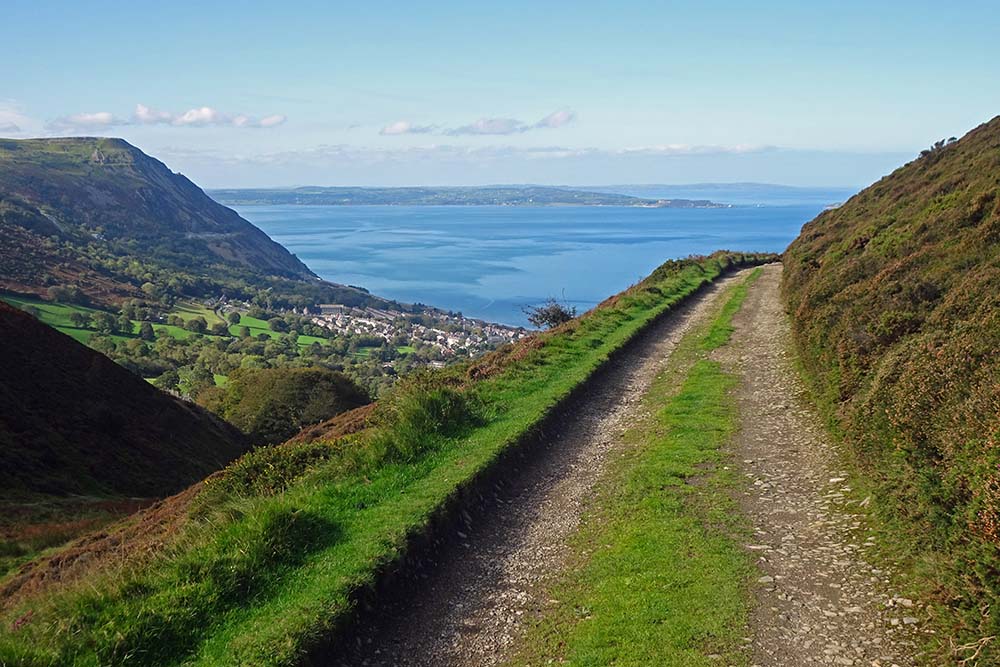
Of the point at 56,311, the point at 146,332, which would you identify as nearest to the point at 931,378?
the point at 146,332

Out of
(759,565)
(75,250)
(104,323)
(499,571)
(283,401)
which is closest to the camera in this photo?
(759,565)

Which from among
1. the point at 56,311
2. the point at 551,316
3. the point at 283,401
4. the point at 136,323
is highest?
the point at 551,316

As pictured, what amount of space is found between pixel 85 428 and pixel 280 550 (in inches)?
749

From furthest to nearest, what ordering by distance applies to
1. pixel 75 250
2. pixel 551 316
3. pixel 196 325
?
1. pixel 75 250
2. pixel 196 325
3. pixel 551 316

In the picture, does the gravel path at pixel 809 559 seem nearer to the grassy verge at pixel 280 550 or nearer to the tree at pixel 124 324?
the grassy verge at pixel 280 550

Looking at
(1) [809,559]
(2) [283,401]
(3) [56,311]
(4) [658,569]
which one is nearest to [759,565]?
(1) [809,559]

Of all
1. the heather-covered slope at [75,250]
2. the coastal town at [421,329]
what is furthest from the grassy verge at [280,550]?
the heather-covered slope at [75,250]

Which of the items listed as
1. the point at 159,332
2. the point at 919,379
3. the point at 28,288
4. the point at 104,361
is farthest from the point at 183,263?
the point at 919,379

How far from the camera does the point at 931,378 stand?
282 inches

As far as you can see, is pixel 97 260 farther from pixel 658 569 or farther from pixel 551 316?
pixel 658 569

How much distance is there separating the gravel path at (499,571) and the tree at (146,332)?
8229cm

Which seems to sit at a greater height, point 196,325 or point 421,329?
point 196,325

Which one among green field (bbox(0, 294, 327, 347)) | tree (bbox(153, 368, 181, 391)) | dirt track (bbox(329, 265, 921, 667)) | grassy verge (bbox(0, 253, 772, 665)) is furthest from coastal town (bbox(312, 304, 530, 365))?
dirt track (bbox(329, 265, 921, 667))

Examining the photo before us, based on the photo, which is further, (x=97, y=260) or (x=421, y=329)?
(x=97, y=260)
